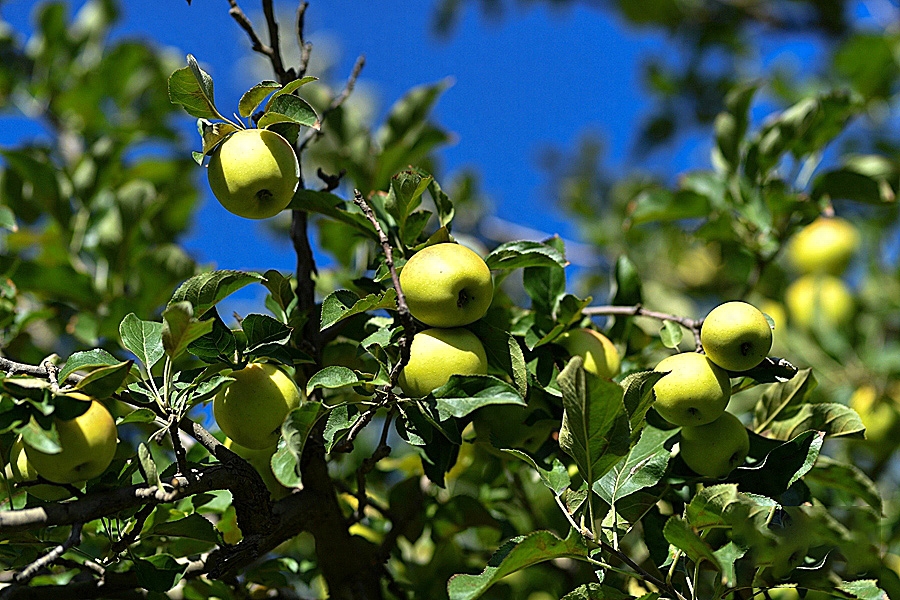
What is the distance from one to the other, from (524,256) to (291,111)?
402mm

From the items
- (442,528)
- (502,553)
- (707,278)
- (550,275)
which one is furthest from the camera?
(707,278)

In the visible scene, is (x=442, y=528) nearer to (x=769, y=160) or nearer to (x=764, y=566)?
(x=764, y=566)

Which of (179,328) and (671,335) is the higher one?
(179,328)

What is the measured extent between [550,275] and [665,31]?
3.61 metres

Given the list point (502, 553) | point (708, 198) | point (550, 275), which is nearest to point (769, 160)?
point (708, 198)

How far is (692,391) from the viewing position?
112 centimetres

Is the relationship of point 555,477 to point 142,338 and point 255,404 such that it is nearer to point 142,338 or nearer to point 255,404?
point 255,404

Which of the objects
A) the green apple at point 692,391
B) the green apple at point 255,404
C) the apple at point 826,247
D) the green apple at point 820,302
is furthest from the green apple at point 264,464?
the apple at point 826,247

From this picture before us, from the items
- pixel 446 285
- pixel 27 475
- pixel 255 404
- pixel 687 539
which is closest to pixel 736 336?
pixel 687 539

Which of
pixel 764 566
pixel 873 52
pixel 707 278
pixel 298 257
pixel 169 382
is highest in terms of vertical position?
pixel 873 52

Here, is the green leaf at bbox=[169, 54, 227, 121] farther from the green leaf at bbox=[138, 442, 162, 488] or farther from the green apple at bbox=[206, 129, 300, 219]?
the green leaf at bbox=[138, 442, 162, 488]

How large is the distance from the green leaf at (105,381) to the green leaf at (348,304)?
0.25 meters

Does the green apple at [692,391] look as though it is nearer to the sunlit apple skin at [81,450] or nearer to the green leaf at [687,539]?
the green leaf at [687,539]

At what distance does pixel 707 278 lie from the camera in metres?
4.00
